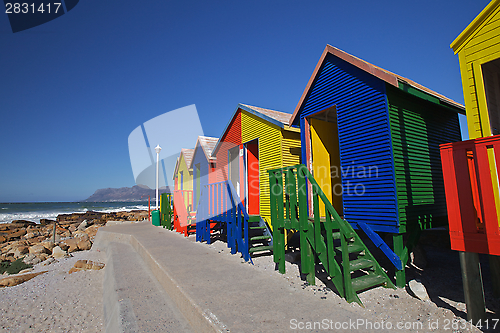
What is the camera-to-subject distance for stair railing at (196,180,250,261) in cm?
782

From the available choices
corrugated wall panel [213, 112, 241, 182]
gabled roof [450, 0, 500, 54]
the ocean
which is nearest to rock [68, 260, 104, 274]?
corrugated wall panel [213, 112, 241, 182]

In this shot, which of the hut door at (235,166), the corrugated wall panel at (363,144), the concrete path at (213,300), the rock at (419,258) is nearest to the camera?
the concrete path at (213,300)

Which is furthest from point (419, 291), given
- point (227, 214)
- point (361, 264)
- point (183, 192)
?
point (183, 192)

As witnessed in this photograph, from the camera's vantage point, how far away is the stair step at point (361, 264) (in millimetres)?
4765

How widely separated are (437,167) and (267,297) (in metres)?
5.49

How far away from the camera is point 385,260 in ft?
22.1

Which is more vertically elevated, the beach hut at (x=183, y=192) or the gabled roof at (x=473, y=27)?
the gabled roof at (x=473, y=27)

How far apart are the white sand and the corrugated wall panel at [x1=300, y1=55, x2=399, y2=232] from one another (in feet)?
21.2

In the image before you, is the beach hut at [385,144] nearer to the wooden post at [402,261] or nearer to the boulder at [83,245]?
the wooden post at [402,261]

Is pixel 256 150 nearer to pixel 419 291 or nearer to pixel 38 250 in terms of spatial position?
pixel 419 291

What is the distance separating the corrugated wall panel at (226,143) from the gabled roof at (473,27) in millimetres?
7393

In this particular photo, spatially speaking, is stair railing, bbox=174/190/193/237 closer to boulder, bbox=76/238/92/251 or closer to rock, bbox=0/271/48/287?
boulder, bbox=76/238/92/251

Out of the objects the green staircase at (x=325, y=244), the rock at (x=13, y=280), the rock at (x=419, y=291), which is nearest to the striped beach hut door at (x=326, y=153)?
the green staircase at (x=325, y=244)

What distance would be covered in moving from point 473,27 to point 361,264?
4.77 m
